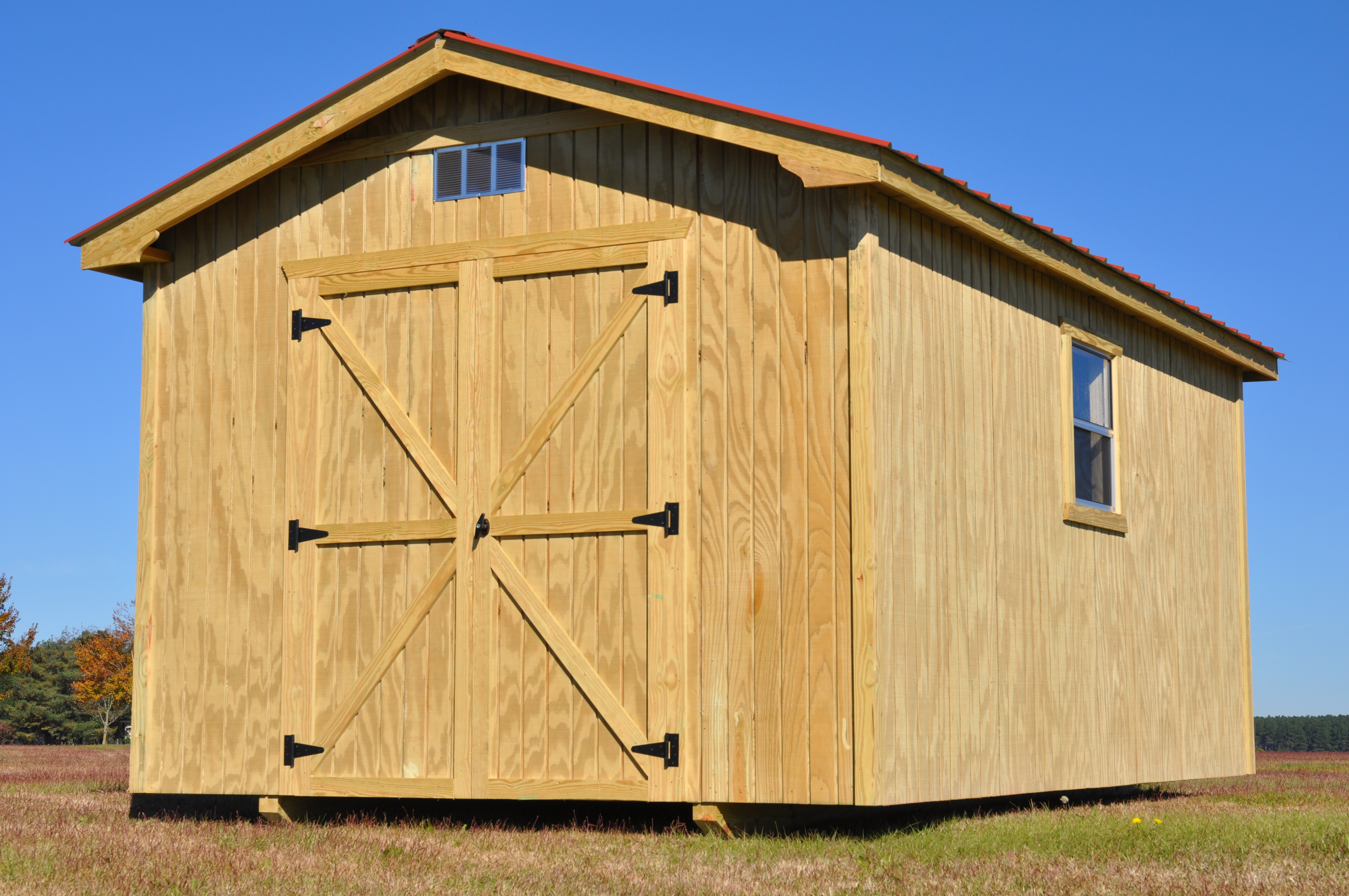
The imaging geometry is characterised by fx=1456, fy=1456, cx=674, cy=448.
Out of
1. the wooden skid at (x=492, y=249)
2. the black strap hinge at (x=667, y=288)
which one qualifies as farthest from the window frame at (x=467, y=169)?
the black strap hinge at (x=667, y=288)

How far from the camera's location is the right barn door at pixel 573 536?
852cm

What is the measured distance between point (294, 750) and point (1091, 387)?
252 inches

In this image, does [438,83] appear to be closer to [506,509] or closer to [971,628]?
[506,509]

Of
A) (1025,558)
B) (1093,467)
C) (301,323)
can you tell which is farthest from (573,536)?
(1093,467)

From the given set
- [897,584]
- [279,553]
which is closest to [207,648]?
[279,553]

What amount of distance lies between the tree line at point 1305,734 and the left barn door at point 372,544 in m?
37.4

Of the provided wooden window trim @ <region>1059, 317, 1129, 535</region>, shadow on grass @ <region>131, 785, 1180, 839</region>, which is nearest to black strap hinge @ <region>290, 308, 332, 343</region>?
shadow on grass @ <region>131, 785, 1180, 839</region>

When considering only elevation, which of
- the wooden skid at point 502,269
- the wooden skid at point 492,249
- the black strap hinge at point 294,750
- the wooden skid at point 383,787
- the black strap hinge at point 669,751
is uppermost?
the wooden skid at point 492,249

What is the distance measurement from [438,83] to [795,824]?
211 inches

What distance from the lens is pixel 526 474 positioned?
8.99 meters

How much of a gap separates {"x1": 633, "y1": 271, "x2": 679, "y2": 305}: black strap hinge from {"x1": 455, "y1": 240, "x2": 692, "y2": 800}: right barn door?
0.03ft

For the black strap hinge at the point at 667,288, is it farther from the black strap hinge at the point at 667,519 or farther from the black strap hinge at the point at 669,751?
the black strap hinge at the point at 669,751

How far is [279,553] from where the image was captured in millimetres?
9664

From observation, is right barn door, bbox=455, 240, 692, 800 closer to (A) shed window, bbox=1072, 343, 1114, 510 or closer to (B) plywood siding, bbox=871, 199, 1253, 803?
(B) plywood siding, bbox=871, 199, 1253, 803
